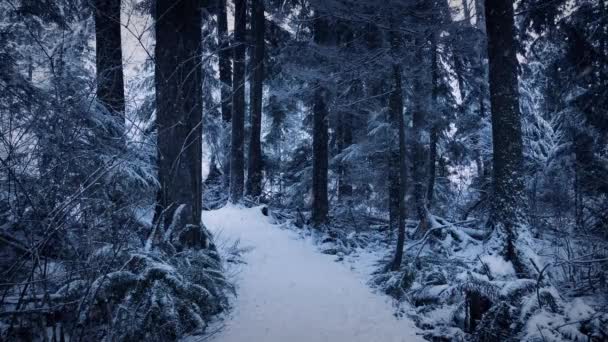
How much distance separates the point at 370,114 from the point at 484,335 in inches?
382

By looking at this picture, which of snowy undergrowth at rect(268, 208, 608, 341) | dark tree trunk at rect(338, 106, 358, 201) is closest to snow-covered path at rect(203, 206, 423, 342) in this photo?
snowy undergrowth at rect(268, 208, 608, 341)

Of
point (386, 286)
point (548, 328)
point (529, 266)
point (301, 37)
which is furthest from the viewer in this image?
point (301, 37)

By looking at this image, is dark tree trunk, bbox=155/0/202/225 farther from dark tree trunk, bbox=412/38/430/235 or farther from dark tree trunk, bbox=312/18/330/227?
dark tree trunk, bbox=312/18/330/227

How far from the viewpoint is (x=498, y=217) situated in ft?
17.7

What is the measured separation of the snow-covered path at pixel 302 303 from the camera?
4.29 m

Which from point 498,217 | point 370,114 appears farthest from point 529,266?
point 370,114

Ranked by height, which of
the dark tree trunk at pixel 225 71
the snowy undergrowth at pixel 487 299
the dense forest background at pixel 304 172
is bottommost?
the snowy undergrowth at pixel 487 299

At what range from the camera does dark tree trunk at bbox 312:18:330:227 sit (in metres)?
10.3

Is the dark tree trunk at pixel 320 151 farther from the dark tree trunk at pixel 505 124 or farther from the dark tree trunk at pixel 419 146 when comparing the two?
the dark tree trunk at pixel 505 124

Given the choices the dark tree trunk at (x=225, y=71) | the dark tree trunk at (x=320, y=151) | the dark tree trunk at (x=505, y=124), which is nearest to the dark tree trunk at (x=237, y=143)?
the dark tree trunk at (x=225, y=71)

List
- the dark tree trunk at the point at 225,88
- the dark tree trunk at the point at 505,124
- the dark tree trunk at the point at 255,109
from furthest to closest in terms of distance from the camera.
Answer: the dark tree trunk at the point at 225,88 → the dark tree trunk at the point at 255,109 → the dark tree trunk at the point at 505,124

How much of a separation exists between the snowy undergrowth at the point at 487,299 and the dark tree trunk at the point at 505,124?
46cm

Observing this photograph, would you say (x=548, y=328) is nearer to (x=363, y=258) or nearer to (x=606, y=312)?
(x=606, y=312)

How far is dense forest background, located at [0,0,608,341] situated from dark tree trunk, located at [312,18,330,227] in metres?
0.06
